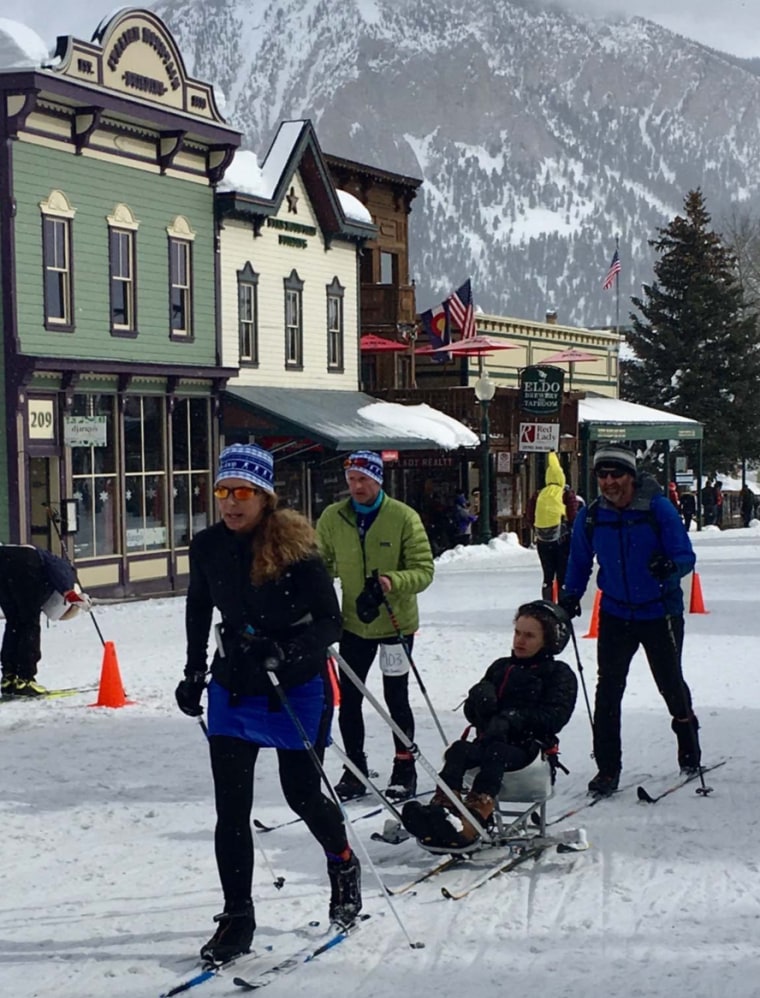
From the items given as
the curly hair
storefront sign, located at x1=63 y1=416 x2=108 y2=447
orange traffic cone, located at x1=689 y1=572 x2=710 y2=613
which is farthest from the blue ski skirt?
storefront sign, located at x1=63 y1=416 x2=108 y2=447

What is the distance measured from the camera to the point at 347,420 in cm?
2850

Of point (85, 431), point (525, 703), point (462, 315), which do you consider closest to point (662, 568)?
point (525, 703)

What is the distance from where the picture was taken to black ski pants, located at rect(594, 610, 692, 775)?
318 inches

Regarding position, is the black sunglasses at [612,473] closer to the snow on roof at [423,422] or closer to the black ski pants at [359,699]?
the black ski pants at [359,699]

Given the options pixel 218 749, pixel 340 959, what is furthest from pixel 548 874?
pixel 218 749

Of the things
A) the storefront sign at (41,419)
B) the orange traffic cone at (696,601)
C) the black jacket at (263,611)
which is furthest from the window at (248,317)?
the black jacket at (263,611)

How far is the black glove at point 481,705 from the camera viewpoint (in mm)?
6832

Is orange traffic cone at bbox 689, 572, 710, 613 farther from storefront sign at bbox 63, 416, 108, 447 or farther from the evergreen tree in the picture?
the evergreen tree

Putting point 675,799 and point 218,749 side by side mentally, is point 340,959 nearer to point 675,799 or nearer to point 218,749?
point 218,749

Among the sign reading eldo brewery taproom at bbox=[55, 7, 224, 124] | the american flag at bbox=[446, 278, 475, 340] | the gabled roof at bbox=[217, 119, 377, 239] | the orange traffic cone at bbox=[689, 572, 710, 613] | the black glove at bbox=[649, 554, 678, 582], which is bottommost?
the orange traffic cone at bbox=[689, 572, 710, 613]

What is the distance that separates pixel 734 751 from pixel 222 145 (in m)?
19.0

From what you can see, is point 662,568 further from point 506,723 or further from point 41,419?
point 41,419

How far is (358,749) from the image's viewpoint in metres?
8.01

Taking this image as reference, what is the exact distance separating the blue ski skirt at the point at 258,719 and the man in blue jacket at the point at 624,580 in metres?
2.78
